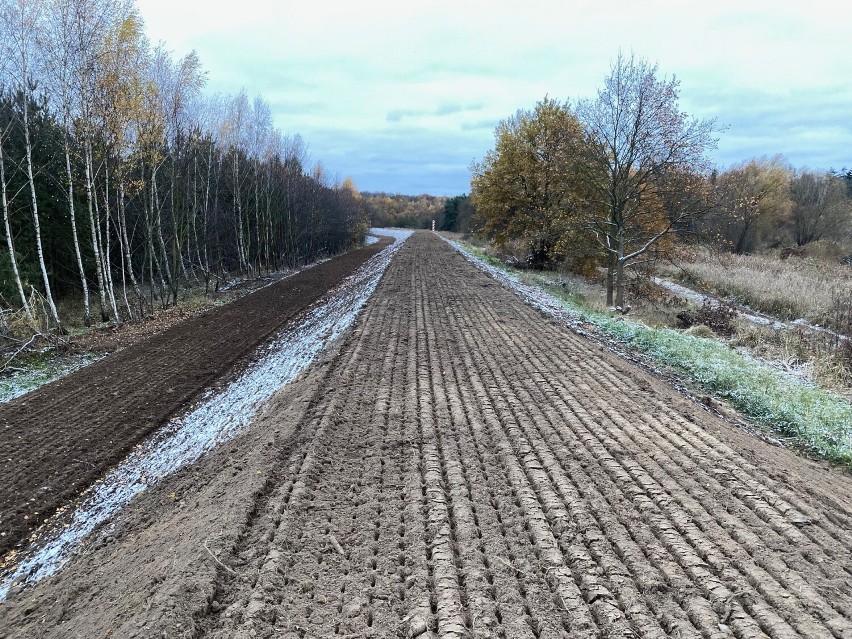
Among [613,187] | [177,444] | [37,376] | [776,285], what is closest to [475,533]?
[177,444]

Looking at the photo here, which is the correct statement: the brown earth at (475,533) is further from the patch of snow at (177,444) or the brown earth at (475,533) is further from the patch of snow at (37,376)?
the patch of snow at (37,376)

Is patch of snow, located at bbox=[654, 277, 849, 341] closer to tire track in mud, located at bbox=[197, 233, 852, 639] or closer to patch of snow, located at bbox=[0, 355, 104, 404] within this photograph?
tire track in mud, located at bbox=[197, 233, 852, 639]

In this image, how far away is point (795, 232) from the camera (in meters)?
47.3

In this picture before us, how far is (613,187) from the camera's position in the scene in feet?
54.2

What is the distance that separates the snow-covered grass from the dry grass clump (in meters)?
7.28

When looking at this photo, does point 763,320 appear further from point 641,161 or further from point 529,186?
point 529,186

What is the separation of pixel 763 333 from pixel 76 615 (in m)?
15.2

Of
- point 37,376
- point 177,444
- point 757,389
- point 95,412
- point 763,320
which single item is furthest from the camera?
point 763,320

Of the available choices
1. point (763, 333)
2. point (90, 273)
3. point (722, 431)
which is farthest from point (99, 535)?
point (90, 273)

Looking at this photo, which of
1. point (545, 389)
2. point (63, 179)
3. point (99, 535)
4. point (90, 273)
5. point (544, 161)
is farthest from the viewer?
point (544, 161)

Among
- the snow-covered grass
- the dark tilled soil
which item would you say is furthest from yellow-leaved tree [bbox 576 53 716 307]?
the dark tilled soil

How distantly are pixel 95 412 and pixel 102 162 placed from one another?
9.11m

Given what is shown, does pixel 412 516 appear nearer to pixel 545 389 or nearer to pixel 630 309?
pixel 545 389

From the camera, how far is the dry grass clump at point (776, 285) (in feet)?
59.3
